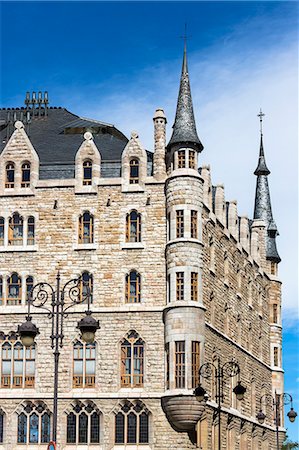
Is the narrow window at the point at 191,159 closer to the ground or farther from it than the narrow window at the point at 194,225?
farther from it

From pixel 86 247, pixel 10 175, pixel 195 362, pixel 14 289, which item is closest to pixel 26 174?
pixel 10 175

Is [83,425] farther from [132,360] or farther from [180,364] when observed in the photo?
[180,364]

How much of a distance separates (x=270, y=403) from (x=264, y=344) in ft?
14.5

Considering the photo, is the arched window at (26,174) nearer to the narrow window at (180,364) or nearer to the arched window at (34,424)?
the arched window at (34,424)

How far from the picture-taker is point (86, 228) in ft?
200

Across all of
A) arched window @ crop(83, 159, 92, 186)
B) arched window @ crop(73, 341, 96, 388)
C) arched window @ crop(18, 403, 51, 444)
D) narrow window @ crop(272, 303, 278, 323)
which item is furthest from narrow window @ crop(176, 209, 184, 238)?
narrow window @ crop(272, 303, 278, 323)

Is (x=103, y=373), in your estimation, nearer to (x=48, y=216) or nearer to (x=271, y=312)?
(x=48, y=216)

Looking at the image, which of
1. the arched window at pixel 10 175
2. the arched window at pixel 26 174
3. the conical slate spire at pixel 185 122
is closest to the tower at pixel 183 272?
the conical slate spire at pixel 185 122

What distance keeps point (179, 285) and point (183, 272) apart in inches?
29.1

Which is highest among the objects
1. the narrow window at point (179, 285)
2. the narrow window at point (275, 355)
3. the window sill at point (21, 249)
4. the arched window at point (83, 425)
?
the window sill at point (21, 249)

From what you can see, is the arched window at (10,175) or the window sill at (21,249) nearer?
the window sill at (21,249)

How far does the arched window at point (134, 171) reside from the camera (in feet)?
200

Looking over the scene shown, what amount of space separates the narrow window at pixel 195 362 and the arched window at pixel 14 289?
1019 centimetres

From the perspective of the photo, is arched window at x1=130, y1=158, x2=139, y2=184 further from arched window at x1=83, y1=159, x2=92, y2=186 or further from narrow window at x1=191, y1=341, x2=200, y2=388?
narrow window at x1=191, y1=341, x2=200, y2=388
